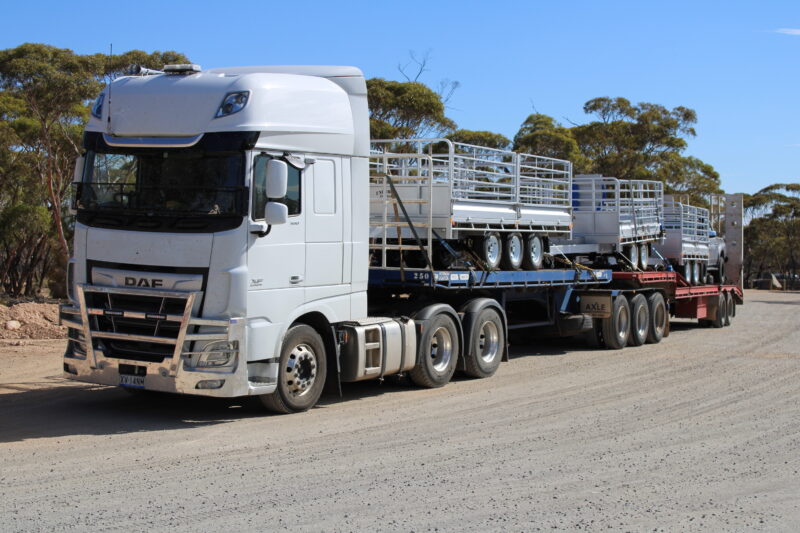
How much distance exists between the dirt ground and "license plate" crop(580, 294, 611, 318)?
3779 millimetres

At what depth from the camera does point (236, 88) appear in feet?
31.7

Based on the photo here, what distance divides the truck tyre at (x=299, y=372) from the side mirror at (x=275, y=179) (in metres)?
1.63

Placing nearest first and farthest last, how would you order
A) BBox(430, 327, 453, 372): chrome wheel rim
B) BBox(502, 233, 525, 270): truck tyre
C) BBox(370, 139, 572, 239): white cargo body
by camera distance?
BBox(430, 327, 453, 372): chrome wheel rim
BBox(370, 139, 572, 239): white cargo body
BBox(502, 233, 525, 270): truck tyre

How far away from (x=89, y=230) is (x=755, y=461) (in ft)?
22.9

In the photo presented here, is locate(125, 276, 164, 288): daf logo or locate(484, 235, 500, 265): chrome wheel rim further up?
locate(484, 235, 500, 265): chrome wheel rim

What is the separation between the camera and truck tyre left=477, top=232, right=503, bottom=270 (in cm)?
1388

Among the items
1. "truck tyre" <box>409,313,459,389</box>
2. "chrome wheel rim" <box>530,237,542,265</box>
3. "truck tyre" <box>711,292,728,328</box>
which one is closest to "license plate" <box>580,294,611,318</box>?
"chrome wheel rim" <box>530,237,542,265</box>

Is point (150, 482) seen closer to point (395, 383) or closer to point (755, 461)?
point (755, 461)

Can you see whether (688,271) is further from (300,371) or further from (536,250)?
(300,371)

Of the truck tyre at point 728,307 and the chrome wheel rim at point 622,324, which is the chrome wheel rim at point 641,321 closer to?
the chrome wheel rim at point 622,324

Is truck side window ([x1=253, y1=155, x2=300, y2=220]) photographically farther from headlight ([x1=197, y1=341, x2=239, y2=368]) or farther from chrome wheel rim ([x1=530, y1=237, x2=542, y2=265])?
chrome wheel rim ([x1=530, y1=237, x2=542, y2=265])

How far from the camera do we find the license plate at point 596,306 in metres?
17.3

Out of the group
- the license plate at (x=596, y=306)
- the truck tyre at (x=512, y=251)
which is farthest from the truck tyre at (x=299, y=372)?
the license plate at (x=596, y=306)

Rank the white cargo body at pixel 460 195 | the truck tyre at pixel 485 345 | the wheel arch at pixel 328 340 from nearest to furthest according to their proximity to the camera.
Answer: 1. the wheel arch at pixel 328 340
2. the white cargo body at pixel 460 195
3. the truck tyre at pixel 485 345
